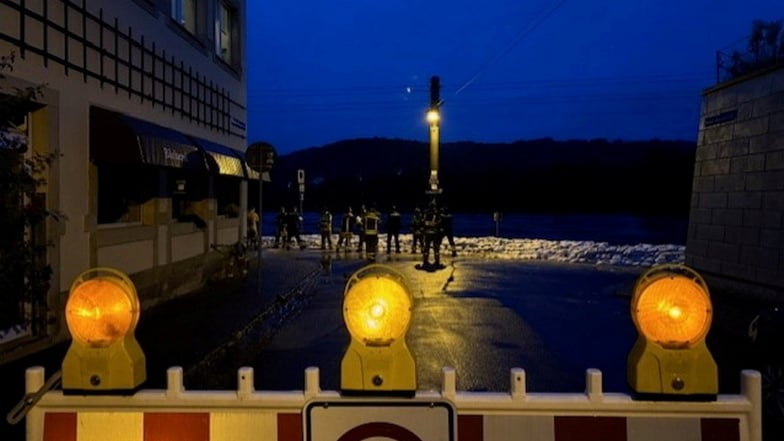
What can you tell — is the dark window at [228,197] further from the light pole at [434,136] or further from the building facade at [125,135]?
the light pole at [434,136]

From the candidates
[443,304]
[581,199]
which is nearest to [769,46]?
[443,304]

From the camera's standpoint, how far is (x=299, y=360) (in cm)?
827

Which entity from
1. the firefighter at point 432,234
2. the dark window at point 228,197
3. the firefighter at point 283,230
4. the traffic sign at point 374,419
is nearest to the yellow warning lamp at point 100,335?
the traffic sign at point 374,419

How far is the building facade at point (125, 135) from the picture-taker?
8.28m

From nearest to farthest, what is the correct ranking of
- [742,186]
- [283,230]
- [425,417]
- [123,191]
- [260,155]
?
[425,417] → [123,191] → [742,186] → [260,155] → [283,230]

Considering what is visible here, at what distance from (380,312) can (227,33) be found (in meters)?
16.6

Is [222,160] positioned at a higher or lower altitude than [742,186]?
higher

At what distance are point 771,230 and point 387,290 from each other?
36.5ft

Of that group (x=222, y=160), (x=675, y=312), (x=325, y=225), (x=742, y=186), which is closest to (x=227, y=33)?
(x=222, y=160)

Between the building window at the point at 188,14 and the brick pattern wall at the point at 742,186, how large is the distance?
34.0ft

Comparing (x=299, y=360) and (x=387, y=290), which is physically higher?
(x=387, y=290)

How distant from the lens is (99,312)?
244cm

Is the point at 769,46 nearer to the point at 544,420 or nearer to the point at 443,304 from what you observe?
the point at 443,304

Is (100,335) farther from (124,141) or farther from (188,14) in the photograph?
(188,14)
